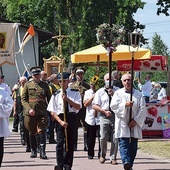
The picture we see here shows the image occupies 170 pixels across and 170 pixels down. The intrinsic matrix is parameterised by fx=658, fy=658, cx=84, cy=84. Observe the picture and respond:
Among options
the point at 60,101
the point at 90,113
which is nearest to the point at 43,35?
the point at 90,113

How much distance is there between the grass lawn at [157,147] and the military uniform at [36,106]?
9.71 feet

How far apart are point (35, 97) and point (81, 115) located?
233cm

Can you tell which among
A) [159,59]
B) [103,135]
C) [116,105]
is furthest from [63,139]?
[159,59]

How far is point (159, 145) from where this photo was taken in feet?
58.4

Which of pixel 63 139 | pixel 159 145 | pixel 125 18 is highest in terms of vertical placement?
pixel 125 18

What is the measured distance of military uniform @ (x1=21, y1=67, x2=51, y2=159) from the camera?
14.8m

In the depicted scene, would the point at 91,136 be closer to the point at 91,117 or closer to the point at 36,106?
the point at 91,117

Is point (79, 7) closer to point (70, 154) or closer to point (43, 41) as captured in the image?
point (43, 41)

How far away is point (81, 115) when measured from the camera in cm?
1697

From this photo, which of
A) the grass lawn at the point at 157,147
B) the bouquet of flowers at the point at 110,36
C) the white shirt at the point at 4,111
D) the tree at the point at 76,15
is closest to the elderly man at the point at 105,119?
the bouquet of flowers at the point at 110,36

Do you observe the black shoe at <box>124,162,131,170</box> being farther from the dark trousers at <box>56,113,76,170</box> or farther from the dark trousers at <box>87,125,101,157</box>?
the dark trousers at <box>87,125,101,157</box>

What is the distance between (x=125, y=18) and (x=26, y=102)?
109 ft

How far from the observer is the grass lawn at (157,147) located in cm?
1609

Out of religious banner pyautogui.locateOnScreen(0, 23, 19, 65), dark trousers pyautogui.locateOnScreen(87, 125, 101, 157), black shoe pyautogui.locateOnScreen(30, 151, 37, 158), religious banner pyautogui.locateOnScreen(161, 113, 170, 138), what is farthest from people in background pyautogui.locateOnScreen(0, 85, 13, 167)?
religious banner pyautogui.locateOnScreen(161, 113, 170, 138)
